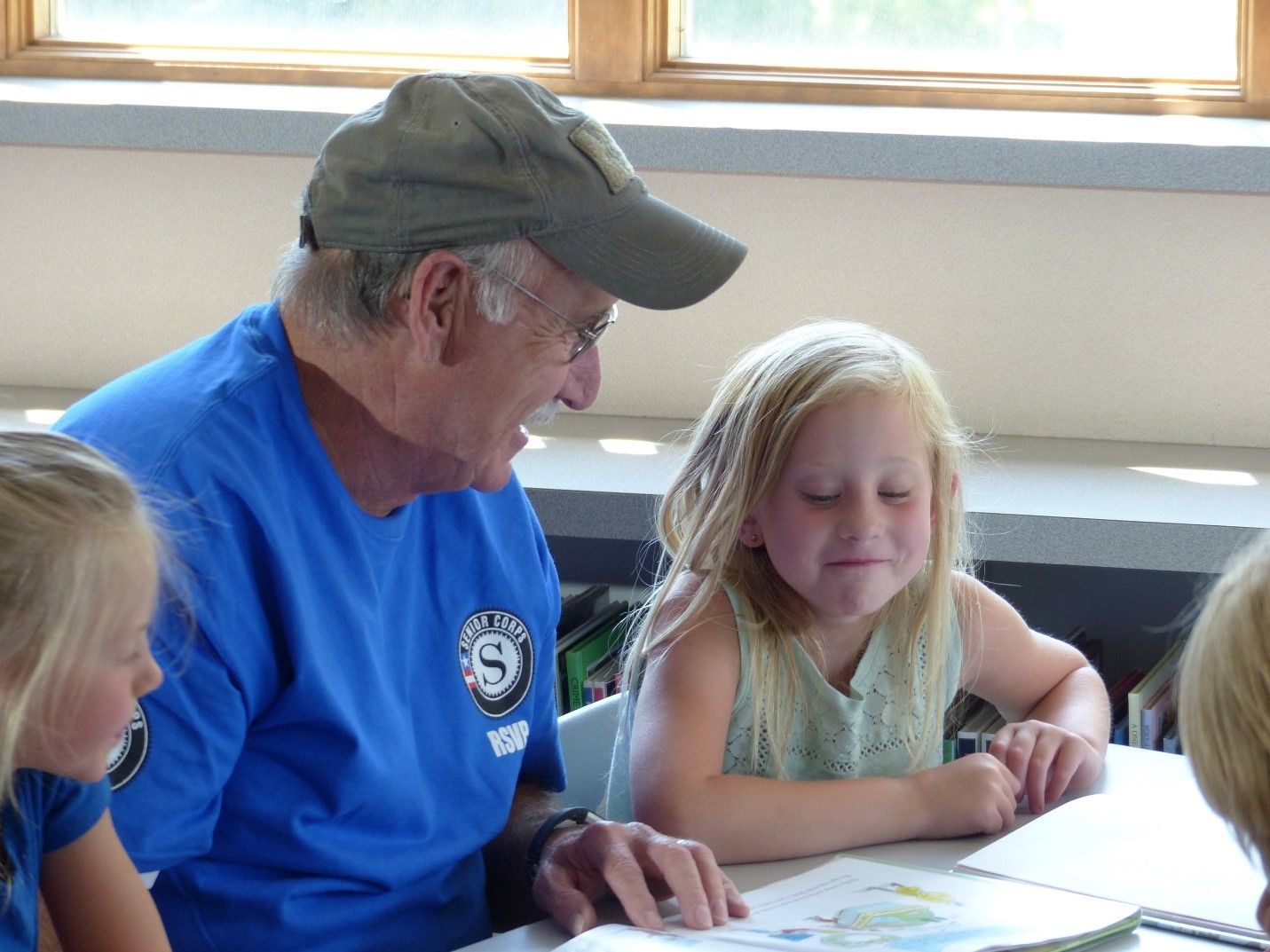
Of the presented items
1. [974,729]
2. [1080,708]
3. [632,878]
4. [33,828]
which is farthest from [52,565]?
[974,729]

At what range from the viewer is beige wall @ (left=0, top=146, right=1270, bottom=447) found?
2.38 metres

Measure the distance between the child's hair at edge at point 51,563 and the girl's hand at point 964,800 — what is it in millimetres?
666

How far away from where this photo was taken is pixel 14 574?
0.84m

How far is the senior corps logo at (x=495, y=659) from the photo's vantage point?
1.24 meters

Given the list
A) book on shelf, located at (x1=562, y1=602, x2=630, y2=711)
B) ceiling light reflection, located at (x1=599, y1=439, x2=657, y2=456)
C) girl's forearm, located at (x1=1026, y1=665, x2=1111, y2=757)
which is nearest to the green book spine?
book on shelf, located at (x1=562, y1=602, x2=630, y2=711)

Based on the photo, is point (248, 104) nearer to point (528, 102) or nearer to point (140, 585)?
point (528, 102)

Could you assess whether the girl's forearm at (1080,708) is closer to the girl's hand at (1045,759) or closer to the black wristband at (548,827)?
the girl's hand at (1045,759)

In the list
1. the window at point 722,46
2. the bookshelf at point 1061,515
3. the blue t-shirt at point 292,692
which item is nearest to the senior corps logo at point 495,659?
the blue t-shirt at point 292,692

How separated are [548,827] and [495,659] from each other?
141 millimetres

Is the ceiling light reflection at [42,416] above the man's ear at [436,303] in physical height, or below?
below

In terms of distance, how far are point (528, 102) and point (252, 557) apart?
1.25 feet

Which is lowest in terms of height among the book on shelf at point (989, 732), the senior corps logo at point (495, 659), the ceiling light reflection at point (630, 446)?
the book on shelf at point (989, 732)

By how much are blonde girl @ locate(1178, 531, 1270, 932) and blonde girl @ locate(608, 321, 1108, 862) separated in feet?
1.41

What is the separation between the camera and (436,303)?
3.76 feet
